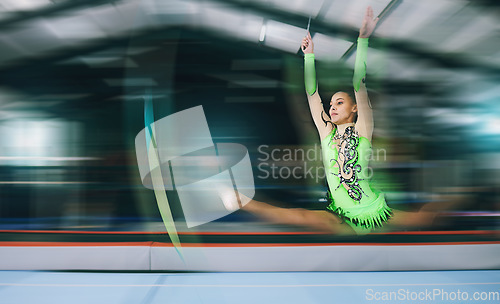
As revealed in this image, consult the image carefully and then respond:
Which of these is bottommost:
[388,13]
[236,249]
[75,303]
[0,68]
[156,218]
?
[75,303]

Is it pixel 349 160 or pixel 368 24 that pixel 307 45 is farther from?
pixel 349 160

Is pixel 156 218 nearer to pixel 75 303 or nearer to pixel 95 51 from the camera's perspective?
pixel 75 303

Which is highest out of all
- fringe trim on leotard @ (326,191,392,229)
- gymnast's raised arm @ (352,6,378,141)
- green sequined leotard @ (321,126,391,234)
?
gymnast's raised arm @ (352,6,378,141)

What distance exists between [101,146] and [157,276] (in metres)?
0.86

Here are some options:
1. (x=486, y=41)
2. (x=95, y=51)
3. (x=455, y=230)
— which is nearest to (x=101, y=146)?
(x=95, y=51)

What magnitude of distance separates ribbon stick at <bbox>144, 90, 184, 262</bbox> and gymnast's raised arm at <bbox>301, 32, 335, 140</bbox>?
95cm

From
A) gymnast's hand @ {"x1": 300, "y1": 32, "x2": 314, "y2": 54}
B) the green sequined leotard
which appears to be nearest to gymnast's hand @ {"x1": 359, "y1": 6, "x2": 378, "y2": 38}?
gymnast's hand @ {"x1": 300, "y1": 32, "x2": 314, "y2": 54}

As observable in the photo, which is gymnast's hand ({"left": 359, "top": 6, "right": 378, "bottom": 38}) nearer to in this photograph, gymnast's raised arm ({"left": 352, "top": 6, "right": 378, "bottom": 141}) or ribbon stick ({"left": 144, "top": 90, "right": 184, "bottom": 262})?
gymnast's raised arm ({"left": 352, "top": 6, "right": 378, "bottom": 141})

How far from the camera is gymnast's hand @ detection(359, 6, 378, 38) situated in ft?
6.72

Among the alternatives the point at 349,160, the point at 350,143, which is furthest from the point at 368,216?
the point at 350,143

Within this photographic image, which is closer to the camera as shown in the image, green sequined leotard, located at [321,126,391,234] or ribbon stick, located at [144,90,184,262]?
ribbon stick, located at [144,90,184,262]

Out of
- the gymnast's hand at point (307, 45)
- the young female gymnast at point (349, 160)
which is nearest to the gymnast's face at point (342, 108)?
the young female gymnast at point (349, 160)

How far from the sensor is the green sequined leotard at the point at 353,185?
2.06 metres

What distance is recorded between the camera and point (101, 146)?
6.49 feet
